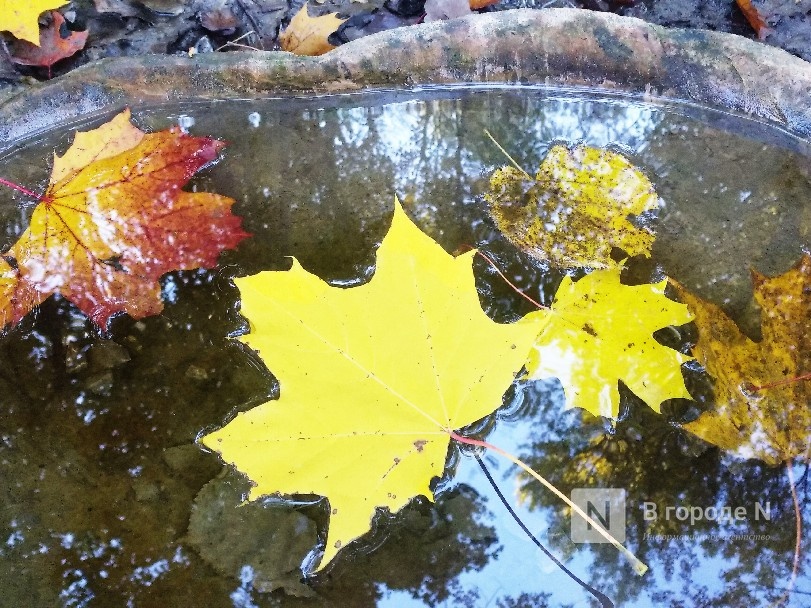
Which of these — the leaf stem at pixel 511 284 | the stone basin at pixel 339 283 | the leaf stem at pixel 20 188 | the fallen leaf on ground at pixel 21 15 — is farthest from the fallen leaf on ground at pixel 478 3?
the leaf stem at pixel 20 188

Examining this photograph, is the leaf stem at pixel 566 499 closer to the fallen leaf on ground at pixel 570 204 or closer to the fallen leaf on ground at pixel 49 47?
the fallen leaf on ground at pixel 570 204

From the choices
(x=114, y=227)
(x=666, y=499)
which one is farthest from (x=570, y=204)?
(x=114, y=227)

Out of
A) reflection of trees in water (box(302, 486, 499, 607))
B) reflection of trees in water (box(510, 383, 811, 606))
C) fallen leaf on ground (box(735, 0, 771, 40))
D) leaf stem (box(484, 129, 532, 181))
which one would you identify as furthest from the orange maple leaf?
fallen leaf on ground (box(735, 0, 771, 40))

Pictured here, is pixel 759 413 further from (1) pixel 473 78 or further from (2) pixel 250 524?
(2) pixel 250 524

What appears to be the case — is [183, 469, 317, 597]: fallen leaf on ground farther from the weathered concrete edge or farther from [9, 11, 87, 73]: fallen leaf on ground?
[9, 11, 87, 73]: fallen leaf on ground

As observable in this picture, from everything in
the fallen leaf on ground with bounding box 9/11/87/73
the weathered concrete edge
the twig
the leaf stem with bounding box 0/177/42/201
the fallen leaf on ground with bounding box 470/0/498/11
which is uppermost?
the weathered concrete edge
